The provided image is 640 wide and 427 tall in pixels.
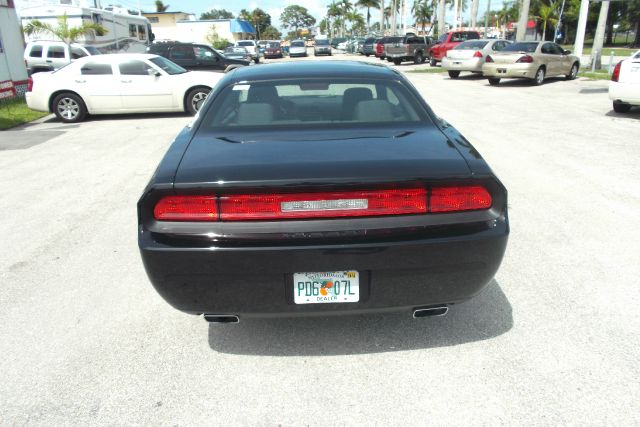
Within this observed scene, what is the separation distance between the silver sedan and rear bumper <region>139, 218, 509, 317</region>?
19800 millimetres

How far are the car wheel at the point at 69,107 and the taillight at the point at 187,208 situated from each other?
11.5m

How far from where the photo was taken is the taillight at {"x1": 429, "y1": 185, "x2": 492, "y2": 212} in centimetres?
260

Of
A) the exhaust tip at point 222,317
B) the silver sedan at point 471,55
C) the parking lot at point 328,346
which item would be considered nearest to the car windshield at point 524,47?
the silver sedan at point 471,55

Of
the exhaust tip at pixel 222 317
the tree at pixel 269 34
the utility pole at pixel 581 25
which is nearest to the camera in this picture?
the exhaust tip at pixel 222 317

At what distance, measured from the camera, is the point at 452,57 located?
21.4 meters

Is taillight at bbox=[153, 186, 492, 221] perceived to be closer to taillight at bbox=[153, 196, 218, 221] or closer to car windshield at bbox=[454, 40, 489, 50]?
taillight at bbox=[153, 196, 218, 221]

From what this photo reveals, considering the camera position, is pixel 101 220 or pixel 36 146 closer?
pixel 101 220

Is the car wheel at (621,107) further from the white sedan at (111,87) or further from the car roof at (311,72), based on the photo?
the car roof at (311,72)

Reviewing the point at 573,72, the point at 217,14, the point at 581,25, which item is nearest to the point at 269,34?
the point at 217,14

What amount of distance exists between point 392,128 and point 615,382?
186 centimetres

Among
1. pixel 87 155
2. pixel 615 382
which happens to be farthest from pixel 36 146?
pixel 615 382

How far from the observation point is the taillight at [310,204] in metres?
2.52

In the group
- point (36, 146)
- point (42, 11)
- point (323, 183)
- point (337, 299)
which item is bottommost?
point (36, 146)

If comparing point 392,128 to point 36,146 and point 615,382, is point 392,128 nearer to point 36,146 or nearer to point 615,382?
point 615,382
